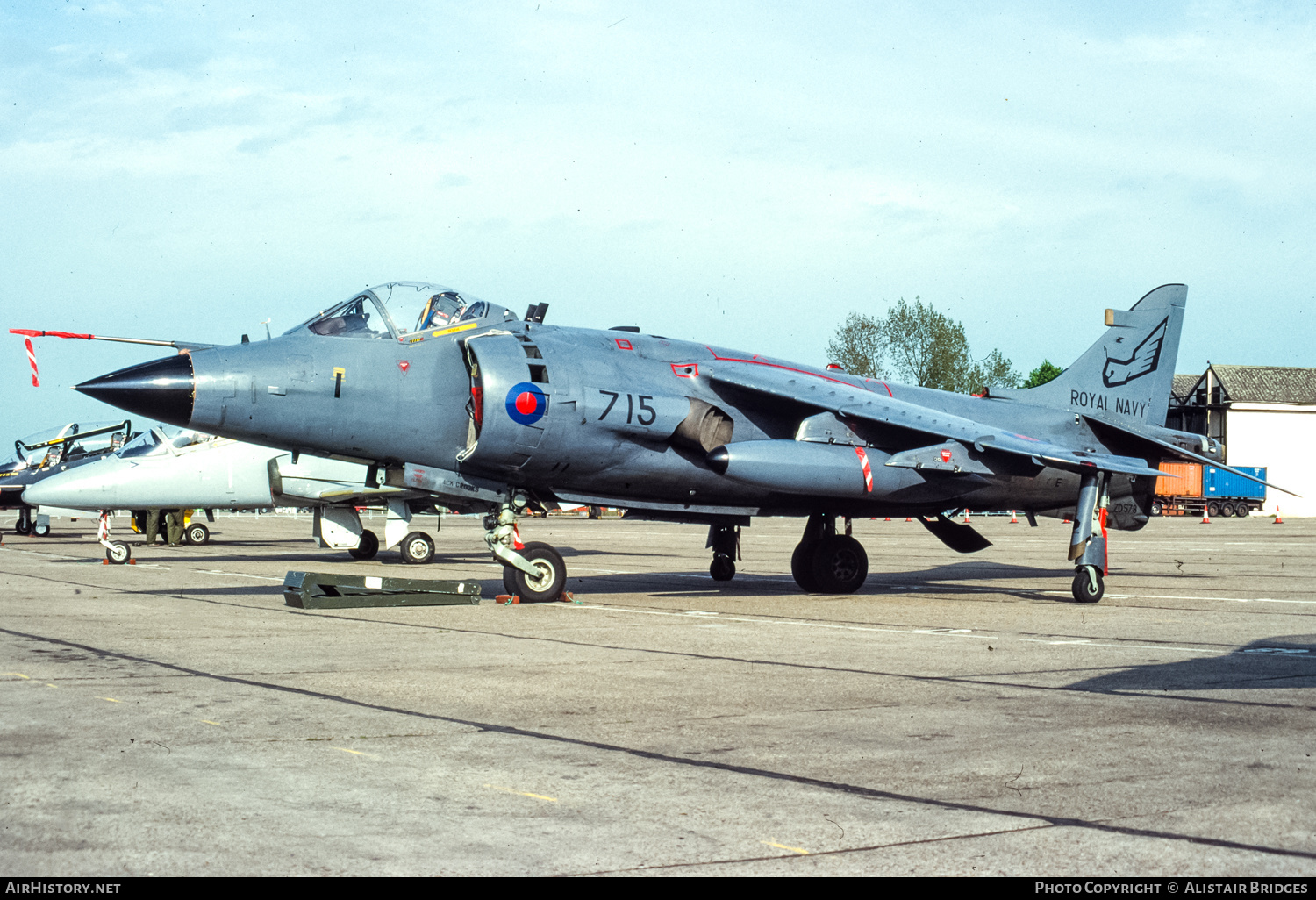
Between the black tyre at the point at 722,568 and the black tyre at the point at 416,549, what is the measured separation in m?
7.87

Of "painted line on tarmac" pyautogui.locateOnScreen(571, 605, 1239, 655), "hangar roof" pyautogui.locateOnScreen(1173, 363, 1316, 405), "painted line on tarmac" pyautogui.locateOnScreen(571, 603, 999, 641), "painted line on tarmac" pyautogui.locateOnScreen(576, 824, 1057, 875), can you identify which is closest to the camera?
"painted line on tarmac" pyautogui.locateOnScreen(576, 824, 1057, 875)

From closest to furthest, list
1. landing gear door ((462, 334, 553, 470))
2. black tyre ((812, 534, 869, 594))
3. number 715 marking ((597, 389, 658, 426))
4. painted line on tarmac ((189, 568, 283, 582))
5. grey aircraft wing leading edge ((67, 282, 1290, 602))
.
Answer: grey aircraft wing leading edge ((67, 282, 1290, 602)) < landing gear door ((462, 334, 553, 470)) < number 715 marking ((597, 389, 658, 426)) < black tyre ((812, 534, 869, 594)) < painted line on tarmac ((189, 568, 283, 582))

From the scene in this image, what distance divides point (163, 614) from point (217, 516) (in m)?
61.7

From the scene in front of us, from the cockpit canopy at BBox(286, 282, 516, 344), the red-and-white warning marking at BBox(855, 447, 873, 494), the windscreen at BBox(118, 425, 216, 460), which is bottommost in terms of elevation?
the red-and-white warning marking at BBox(855, 447, 873, 494)

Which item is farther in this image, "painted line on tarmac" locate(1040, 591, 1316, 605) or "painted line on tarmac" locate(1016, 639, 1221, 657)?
"painted line on tarmac" locate(1040, 591, 1316, 605)

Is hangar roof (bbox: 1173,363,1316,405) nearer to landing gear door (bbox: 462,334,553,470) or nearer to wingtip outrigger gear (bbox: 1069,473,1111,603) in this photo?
wingtip outrigger gear (bbox: 1069,473,1111,603)

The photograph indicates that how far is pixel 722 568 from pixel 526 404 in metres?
5.75

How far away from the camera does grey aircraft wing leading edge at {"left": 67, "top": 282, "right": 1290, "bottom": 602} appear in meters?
12.6

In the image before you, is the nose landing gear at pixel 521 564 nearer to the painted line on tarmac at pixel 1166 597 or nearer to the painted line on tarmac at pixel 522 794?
the painted line on tarmac at pixel 1166 597

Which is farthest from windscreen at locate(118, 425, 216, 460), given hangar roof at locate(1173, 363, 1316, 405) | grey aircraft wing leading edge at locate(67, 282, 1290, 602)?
hangar roof at locate(1173, 363, 1316, 405)

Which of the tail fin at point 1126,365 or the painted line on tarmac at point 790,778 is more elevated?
the tail fin at point 1126,365

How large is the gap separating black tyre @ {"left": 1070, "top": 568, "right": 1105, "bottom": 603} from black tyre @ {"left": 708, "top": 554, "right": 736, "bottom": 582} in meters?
5.23

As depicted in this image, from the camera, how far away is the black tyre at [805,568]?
53.0ft

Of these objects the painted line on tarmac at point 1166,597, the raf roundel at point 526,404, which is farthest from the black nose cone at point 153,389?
the painted line on tarmac at point 1166,597
